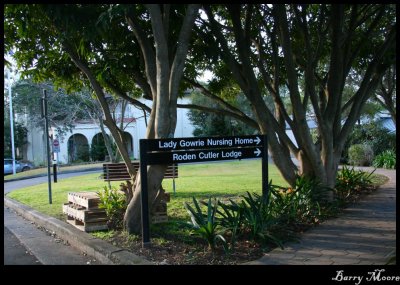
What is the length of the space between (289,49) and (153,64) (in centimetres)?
274

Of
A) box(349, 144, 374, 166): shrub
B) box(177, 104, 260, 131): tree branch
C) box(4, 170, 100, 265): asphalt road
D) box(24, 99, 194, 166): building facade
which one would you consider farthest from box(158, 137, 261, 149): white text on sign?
box(24, 99, 194, 166): building facade

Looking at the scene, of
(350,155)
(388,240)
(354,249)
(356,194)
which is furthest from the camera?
(350,155)

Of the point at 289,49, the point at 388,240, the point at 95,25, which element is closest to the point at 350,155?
the point at 289,49

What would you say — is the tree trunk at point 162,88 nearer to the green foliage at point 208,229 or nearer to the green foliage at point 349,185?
the green foliage at point 208,229

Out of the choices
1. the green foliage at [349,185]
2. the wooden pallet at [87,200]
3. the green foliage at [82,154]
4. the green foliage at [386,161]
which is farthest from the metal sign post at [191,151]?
the green foliage at [82,154]

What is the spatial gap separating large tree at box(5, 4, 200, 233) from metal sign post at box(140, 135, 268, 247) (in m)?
0.40

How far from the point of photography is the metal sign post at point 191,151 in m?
6.45

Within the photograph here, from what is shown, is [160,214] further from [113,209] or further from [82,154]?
[82,154]

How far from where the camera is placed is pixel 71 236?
753cm

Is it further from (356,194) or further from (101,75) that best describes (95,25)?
(356,194)

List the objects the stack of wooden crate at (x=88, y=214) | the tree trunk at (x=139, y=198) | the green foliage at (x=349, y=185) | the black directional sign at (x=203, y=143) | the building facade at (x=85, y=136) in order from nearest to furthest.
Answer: the black directional sign at (x=203, y=143) < the tree trunk at (x=139, y=198) < the stack of wooden crate at (x=88, y=214) < the green foliage at (x=349, y=185) < the building facade at (x=85, y=136)

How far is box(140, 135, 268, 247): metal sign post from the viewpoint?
6.45m

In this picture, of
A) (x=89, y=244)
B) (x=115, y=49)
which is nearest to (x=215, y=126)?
(x=115, y=49)

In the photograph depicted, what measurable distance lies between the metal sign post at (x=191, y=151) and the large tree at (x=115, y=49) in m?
0.40
